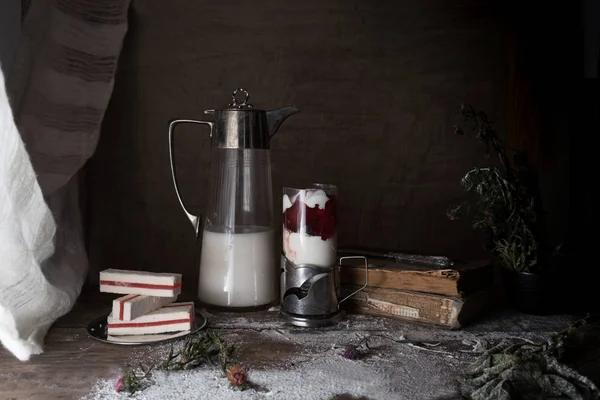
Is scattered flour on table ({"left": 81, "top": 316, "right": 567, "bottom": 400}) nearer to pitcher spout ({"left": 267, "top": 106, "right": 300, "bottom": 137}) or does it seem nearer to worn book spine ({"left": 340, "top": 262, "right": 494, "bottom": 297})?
worn book spine ({"left": 340, "top": 262, "right": 494, "bottom": 297})

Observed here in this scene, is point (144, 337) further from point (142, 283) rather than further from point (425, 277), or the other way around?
point (425, 277)

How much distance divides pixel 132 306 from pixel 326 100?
0.55 meters

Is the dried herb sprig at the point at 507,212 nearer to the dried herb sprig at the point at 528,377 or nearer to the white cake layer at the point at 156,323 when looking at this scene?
the dried herb sprig at the point at 528,377

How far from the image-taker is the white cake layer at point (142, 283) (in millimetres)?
827

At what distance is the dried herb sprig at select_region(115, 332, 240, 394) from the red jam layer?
21 centimetres

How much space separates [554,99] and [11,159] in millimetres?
887

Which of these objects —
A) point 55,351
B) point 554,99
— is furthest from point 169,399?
point 554,99

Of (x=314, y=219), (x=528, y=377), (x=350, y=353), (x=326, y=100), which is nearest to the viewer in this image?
(x=528, y=377)

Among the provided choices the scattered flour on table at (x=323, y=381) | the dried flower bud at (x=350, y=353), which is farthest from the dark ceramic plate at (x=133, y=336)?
the dried flower bud at (x=350, y=353)

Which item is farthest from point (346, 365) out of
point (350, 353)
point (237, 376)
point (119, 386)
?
point (119, 386)

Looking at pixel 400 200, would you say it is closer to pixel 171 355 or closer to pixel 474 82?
pixel 474 82

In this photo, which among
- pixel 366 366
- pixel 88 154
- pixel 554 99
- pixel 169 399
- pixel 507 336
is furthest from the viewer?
pixel 554 99

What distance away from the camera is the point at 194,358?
2.38 feet

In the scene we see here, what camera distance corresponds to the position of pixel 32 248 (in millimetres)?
716
